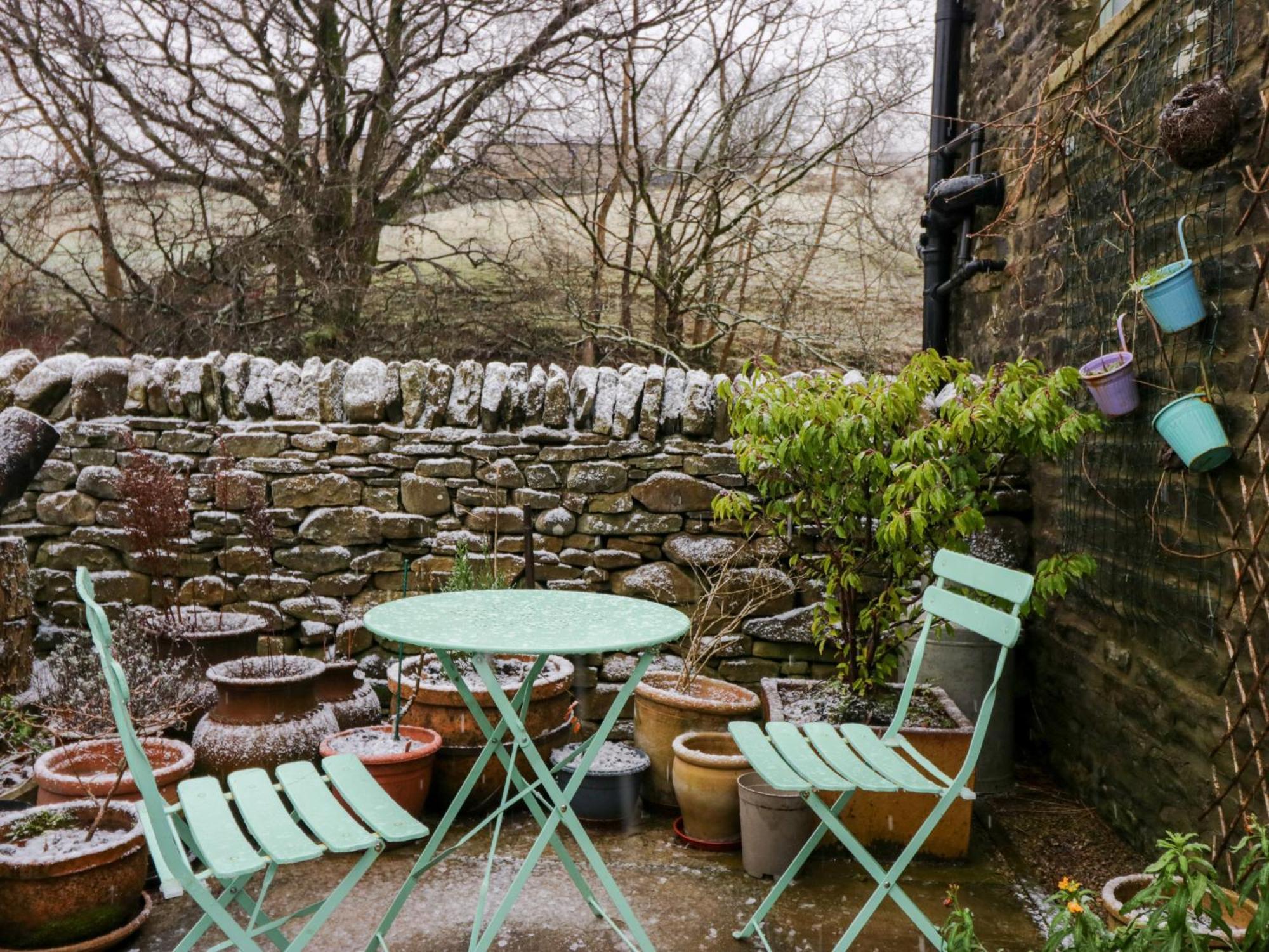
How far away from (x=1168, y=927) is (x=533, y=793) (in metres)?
1.54

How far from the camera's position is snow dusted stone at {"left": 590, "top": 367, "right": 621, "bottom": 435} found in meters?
4.41

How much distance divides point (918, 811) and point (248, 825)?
7.43ft

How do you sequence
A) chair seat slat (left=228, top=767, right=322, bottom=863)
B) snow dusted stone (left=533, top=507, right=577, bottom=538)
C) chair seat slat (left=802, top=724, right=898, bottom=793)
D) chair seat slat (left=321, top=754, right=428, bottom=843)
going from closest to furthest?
chair seat slat (left=228, top=767, right=322, bottom=863), chair seat slat (left=321, top=754, right=428, bottom=843), chair seat slat (left=802, top=724, right=898, bottom=793), snow dusted stone (left=533, top=507, right=577, bottom=538)

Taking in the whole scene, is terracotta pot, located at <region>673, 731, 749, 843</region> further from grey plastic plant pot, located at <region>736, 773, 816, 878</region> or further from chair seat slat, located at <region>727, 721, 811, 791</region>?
chair seat slat, located at <region>727, 721, 811, 791</region>

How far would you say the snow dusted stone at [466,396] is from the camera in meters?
4.50

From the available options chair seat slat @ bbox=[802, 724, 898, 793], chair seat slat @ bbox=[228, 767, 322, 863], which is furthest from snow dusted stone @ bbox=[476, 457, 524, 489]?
chair seat slat @ bbox=[228, 767, 322, 863]

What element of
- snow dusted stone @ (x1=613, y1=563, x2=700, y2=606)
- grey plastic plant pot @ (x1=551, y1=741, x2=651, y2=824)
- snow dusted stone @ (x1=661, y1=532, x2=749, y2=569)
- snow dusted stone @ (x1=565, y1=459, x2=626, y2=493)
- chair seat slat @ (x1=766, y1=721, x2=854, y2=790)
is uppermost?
snow dusted stone @ (x1=565, y1=459, x2=626, y2=493)

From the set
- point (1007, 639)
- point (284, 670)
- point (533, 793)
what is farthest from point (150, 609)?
point (1007, 639)

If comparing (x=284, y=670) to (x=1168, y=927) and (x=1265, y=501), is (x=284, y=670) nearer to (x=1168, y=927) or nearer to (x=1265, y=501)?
(x=1168, y=927)

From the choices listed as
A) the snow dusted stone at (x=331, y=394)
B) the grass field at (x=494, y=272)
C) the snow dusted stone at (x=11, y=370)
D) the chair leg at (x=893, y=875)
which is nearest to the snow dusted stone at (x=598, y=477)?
the snow dusted stone at (x=331, y=394)

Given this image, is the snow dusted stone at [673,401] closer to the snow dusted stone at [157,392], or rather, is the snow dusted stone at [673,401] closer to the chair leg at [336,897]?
the snow dusted stone at [157,392]

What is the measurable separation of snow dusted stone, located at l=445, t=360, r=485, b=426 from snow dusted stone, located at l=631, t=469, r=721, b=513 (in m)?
0.84

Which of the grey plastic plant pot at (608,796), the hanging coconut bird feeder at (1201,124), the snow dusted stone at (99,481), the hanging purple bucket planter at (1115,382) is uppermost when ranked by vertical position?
the hanging coconut bird feeder at (1201,124)

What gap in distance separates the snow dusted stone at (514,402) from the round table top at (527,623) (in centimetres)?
152
